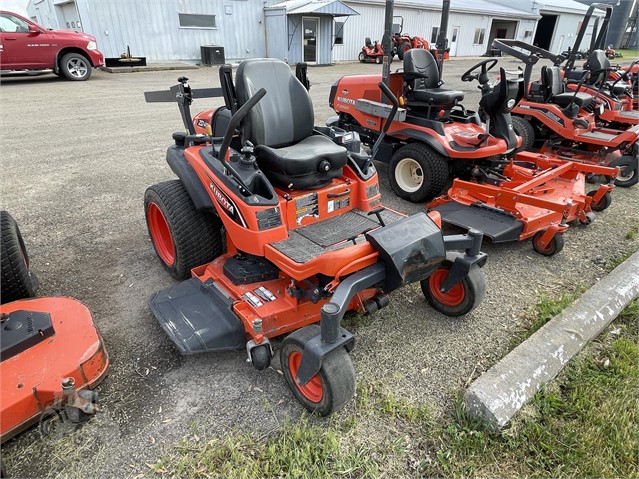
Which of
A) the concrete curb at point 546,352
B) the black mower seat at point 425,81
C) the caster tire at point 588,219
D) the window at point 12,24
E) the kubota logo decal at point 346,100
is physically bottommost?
the caster tire at point 588,219

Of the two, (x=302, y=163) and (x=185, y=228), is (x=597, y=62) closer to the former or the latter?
(x=302, y=163)

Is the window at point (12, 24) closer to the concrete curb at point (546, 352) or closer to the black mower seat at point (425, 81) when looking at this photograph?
the black mower seat at point (425, 81)

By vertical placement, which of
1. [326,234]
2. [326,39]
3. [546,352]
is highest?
[326,39]

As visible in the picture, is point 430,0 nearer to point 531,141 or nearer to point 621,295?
point 531,141

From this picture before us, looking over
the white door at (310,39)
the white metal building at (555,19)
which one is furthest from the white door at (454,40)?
the white door at (310,39)

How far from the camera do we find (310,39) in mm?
17625

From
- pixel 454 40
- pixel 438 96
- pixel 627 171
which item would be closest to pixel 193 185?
pixel 438 96

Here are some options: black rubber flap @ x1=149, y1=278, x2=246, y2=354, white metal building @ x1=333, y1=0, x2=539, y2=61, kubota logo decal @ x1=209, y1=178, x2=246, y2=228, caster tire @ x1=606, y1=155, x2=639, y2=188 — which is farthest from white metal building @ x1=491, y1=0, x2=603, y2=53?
black rubber flap @ x1=149, y1=278, x2=246, y2=354

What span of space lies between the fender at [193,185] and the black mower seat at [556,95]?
5.29m

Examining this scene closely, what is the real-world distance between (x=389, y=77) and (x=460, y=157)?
1.25 meters

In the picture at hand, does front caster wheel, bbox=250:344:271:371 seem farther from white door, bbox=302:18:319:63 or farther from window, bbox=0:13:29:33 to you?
white door, bbox=302:18:319:63

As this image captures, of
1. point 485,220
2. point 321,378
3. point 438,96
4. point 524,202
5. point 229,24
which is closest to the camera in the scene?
point 321,378

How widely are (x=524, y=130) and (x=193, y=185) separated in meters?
4.92

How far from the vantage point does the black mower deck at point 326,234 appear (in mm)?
2289
